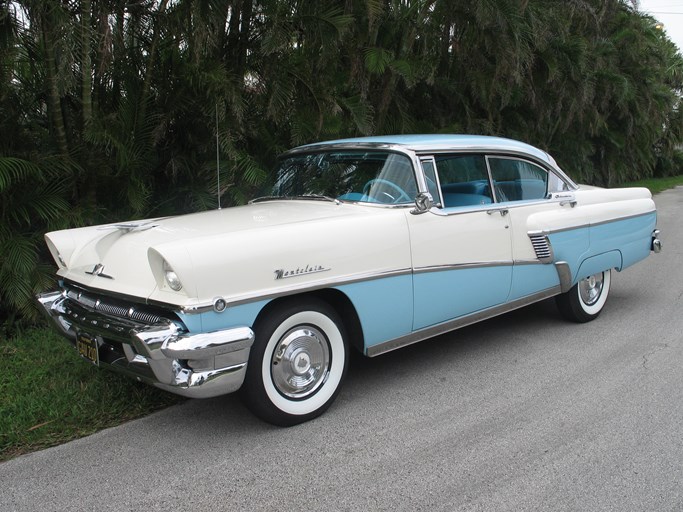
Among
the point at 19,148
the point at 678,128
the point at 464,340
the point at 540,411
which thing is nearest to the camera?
the point at 540,411

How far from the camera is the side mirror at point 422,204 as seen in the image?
411 centimetres

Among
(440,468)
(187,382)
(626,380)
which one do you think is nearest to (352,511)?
(440,468)

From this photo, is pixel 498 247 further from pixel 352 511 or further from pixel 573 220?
pixel 352 511

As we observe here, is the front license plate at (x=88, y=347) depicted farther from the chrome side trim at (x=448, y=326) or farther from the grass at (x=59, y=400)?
the chrome side trim at (x=448, y=326)

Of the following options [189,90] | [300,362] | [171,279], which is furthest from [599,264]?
[189,90]

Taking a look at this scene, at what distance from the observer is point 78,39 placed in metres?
5.45

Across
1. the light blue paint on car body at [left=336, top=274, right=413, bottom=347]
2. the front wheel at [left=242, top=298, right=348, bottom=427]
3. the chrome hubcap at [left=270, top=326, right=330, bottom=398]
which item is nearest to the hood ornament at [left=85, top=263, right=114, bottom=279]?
the front wheel at [left=242, top=298, right=348, bottom=427]

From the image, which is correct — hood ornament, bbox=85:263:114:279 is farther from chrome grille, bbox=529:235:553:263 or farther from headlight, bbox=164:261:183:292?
chrome grille, bbox=529:235:553:263

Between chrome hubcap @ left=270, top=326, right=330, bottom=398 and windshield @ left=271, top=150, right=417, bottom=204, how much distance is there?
1109 mm

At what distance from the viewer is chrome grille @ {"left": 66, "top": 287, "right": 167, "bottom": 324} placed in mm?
3324

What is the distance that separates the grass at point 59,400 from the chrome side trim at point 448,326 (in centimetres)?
141

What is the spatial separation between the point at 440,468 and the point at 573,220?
2974 mm

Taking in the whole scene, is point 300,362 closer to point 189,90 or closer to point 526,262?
point 526,262

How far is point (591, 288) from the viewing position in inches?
231
